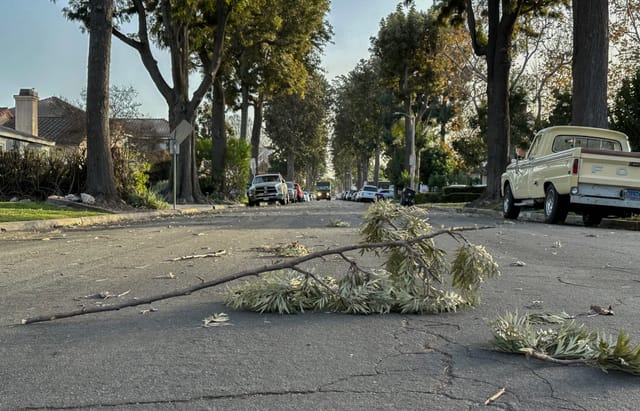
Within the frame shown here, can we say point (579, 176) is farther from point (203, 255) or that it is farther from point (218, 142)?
point (218, 142)

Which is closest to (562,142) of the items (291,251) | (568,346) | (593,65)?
(593,65)

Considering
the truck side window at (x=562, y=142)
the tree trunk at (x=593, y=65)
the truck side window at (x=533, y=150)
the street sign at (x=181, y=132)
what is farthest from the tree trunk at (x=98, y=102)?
the tree trunk at (x=593, y=65)

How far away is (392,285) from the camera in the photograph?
459cm

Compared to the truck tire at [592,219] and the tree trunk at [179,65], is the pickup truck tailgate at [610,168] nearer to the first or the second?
the truck tire at [592,219]

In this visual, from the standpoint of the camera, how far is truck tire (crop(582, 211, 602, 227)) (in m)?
15.7

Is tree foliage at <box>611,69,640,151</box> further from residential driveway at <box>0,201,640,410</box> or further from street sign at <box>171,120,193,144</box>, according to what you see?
residential driveway at <box>0,201,640,410</box>

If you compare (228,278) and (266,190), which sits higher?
(266,190)

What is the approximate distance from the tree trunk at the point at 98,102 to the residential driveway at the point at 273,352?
12445mm

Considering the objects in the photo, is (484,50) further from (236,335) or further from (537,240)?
(236,335)

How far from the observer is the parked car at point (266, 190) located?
3906cm

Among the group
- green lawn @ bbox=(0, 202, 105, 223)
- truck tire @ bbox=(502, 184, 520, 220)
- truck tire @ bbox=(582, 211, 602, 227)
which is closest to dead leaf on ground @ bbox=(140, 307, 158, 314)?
green lawn @ bbox=(0, 202, 105, 223)

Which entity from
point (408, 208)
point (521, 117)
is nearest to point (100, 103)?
point (408, 208)

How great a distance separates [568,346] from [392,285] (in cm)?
151

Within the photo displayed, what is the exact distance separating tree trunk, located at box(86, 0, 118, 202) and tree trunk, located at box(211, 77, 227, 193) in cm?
1702
